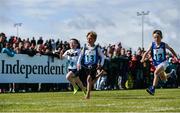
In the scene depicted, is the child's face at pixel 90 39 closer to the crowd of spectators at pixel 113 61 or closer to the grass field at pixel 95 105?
the grass field at pixel 95 105

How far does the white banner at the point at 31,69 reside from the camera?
24.8 meters

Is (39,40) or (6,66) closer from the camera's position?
(6,66)

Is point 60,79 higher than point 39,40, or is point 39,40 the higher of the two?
point 39,40

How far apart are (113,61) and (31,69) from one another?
16.3ft

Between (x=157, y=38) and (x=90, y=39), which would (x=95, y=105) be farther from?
(x=157, y=38)

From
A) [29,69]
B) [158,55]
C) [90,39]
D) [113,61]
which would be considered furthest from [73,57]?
[113,61]

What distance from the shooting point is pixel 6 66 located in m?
24.8

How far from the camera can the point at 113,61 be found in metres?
28.9

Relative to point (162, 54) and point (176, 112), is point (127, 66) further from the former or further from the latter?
point (176, 112)

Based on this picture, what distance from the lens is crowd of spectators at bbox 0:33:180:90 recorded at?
84.8ft

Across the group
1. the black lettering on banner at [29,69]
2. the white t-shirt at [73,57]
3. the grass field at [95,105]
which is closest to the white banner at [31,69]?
the black lettering on banner at [29,69]

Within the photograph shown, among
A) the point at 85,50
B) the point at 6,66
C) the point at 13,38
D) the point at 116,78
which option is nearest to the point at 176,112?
the point at 85,50

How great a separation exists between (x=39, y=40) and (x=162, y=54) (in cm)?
1210

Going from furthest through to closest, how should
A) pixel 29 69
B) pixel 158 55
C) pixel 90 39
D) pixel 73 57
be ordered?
pixel 29 69
pixel 73 57
pixel 158 55
pixel 90 39
